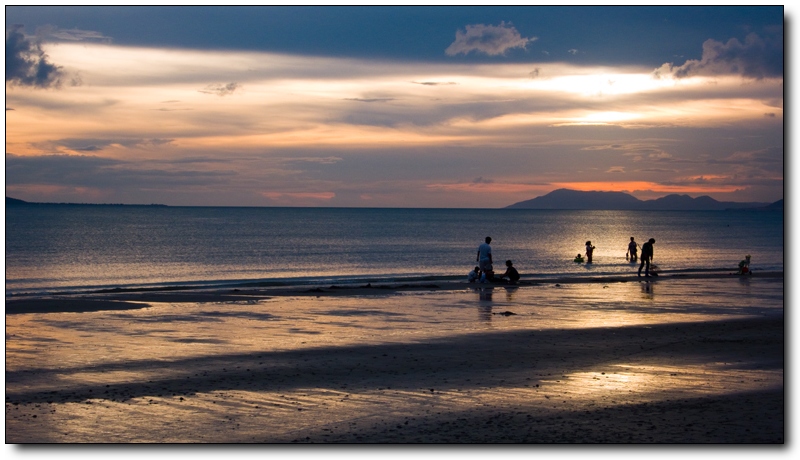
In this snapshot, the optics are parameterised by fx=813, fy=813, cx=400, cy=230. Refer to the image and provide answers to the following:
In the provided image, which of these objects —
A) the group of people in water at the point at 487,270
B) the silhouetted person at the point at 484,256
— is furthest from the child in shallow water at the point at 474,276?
the silhouetted person at the point at 484,256

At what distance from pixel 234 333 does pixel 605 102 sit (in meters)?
11.0

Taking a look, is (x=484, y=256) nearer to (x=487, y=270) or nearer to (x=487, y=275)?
(x=487, y=270)

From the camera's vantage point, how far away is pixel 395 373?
14.7 meters

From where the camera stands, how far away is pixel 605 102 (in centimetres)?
1436

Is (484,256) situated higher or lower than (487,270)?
higher

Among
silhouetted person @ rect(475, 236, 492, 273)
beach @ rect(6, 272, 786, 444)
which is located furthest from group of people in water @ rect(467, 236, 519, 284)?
beach @ rect(6, 272, 786, 444)

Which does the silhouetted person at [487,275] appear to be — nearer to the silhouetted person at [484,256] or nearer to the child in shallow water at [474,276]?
the silhouetted person at [484,256]

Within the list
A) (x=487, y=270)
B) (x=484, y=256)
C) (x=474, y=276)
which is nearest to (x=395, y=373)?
(x=484, y=256)

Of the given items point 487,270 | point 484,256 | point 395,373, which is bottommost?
point 395,373

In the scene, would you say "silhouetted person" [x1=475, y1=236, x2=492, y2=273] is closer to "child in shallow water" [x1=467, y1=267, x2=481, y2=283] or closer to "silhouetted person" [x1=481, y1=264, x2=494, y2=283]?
"silhouetted person" [x1=481, y1=264, x2=494, y2=283]

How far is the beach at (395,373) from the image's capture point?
10.6m

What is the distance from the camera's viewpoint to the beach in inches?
416

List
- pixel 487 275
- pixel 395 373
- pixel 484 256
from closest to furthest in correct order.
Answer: pixel 395 373, pixel 484 256, pixel 487 275

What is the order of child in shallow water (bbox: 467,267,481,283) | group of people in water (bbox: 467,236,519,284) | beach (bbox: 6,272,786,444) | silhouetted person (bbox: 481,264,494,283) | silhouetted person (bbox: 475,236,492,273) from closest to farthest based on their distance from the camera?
beach (bbox: 6,272,786,444), silhouetted person (bbox: 475,236,492,273), group of people in water (bbox: 467,236,519,284), silhouetted person (bbox: 481,264,494,283), child in shallow water (bbox: 467,267,481,283)
